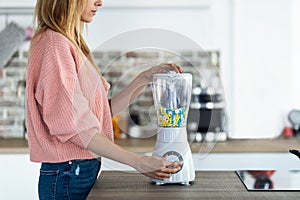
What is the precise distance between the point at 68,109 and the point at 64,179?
0.80ft

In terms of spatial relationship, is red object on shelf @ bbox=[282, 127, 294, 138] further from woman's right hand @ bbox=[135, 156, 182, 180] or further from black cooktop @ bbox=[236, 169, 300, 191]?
woman's right hand @ bbox=[135, 156, 182, 180]

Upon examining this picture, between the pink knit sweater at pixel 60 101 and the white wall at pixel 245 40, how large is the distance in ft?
5.76

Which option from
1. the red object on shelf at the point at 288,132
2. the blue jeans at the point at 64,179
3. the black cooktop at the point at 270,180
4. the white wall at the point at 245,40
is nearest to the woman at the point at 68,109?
the blue jeans at the point at 64,179

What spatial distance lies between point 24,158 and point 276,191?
1.70 meters

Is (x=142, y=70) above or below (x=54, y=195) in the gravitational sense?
above

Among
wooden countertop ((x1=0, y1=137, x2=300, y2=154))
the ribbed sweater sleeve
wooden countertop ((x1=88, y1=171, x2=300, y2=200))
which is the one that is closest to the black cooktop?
wooden countertop ((x1=88, y1=171, x2=300, y2=200))

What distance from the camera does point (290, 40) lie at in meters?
3.27

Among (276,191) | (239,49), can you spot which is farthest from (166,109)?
(239,49)

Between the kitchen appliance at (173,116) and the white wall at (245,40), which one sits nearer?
the kitchen appliance at (173,116)

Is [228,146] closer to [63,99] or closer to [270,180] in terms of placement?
[270,180]

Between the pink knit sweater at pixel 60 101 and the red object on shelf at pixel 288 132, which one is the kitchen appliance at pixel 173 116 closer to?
the pink knit sweater at pixel 60 101

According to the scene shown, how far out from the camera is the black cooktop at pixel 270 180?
5.15 ft

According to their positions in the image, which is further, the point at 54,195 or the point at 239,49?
the point at 239,49

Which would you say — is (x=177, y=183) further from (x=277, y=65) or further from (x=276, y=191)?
(x=277, y=65)
